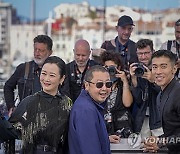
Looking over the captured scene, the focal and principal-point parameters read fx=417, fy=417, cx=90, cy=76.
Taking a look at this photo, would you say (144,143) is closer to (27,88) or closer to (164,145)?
(164,145)

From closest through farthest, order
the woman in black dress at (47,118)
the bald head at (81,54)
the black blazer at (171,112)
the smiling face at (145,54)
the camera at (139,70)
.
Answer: the woman in black dress at (47,118) → the black blazer at (171,112) → the camera at (139,70) → the smiling face at (145,54) → the bald head at (81,54)

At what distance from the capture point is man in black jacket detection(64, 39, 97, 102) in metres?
4.26

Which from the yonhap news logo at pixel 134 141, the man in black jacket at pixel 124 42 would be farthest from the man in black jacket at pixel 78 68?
the yonhap news logo at pixel 134 141

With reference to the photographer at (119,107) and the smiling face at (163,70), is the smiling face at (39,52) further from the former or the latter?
the smiling face at (163,70)

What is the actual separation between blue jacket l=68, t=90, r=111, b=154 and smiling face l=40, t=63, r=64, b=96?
0.21 meters

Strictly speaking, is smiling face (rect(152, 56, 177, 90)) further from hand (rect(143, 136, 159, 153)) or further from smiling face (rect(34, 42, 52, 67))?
smiling face (rect(34, 42, 52, 67))

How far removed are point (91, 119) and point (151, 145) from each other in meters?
0.75

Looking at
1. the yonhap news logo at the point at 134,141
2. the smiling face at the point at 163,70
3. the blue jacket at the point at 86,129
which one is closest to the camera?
the blue jacket at the point at 86,129

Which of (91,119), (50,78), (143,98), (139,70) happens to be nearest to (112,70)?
(139,70)

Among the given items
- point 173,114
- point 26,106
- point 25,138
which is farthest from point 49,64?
point 173,114

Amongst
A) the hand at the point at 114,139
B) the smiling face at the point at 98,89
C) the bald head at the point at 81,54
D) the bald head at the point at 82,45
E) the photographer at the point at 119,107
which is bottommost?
the hand at the point at 114,139

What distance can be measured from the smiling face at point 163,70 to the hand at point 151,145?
1.40ft

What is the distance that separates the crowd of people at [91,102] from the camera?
2.82 meters

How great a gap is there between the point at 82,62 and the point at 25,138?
5.20ft
